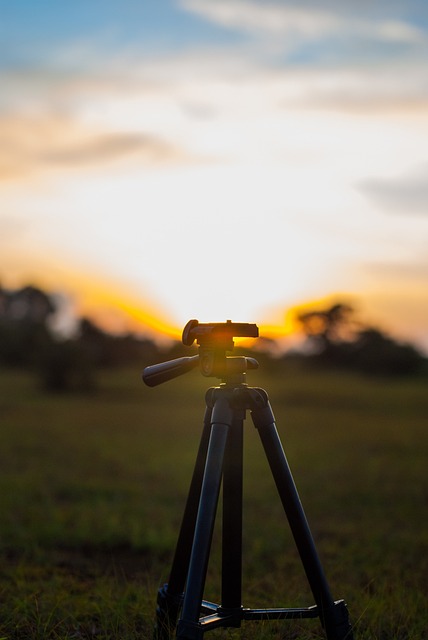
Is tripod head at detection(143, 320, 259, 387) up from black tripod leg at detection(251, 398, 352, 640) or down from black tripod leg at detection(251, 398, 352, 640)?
up

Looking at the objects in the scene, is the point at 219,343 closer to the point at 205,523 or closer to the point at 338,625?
the point at 205,523

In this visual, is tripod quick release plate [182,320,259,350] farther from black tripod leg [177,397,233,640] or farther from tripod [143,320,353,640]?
black tripod leg [177,397,233,640]

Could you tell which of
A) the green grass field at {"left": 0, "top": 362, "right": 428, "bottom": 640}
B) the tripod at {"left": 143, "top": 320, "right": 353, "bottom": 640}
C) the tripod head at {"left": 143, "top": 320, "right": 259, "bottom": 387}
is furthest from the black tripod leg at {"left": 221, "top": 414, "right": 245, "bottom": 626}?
the green grass field at {"left": 0, "top": 362, "right": 428, "bottom": 640}

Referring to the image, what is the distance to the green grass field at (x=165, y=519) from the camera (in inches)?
201

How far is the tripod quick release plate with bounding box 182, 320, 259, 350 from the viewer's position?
3.89m

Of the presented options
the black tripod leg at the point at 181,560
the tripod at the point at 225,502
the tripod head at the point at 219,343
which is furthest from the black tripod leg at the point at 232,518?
the tripod head at the point at 219,343

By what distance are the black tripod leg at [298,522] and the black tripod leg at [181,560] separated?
1.06 feet

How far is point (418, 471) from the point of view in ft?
47.1

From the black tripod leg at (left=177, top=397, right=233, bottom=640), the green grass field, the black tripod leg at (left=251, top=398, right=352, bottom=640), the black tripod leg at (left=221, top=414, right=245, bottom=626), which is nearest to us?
the black tripod leg at (left=177, top=397, right=233, bottom=640)

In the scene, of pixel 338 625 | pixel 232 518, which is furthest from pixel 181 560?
pixel 338 625

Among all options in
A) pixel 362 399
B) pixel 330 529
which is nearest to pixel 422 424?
pixel 362 399

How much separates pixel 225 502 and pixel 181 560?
0.43 metres

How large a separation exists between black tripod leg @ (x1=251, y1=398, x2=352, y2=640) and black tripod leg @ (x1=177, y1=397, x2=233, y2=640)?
0.67 ft

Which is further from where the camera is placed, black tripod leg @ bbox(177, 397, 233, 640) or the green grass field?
the green grass field
